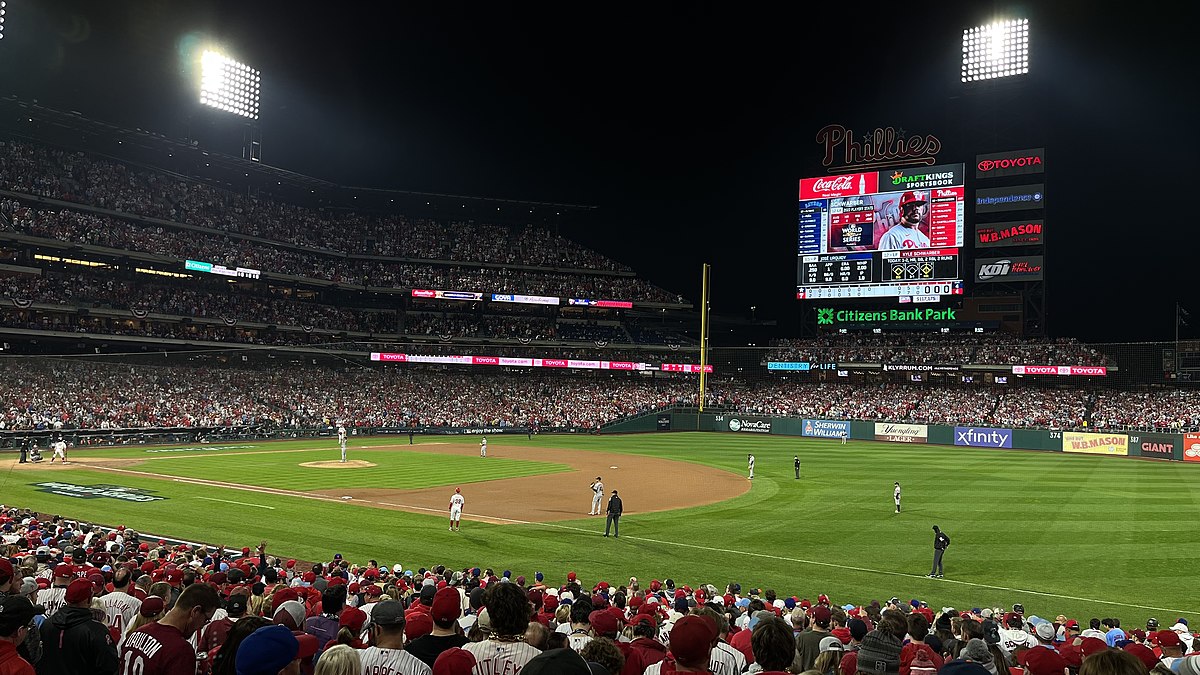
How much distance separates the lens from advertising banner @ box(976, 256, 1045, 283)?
219ft

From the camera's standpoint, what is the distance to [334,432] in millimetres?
60812

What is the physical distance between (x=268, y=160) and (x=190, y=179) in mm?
6878

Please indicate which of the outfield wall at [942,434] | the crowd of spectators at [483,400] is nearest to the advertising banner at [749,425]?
the outfield wall at [942,434]

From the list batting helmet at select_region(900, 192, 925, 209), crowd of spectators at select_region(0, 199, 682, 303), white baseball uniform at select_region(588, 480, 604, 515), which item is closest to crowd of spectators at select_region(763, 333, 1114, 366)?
batting helmet at select_region(900, 192, 925, 209)

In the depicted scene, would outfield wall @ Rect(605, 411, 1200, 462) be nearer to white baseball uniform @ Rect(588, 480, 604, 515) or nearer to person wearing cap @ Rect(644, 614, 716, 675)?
white baseball uniform @ Rect(588, 480, 604, 515)

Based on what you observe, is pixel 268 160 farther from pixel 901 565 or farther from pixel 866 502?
pixel 901 565

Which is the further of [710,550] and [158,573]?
[710,550]

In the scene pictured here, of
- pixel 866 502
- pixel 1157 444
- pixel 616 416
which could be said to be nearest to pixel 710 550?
pixel 866 502


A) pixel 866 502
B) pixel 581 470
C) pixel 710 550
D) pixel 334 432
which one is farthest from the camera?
pixel 334 432

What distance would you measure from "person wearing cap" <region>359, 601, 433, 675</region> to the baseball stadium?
17 millimetres

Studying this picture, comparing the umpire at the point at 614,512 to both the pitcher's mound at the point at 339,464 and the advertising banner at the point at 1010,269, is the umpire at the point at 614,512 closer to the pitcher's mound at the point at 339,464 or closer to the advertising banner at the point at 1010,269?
the pitcher's mound at the point at 339,464

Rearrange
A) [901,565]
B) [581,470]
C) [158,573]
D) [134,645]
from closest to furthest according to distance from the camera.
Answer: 1. [134,645]
2. [158,573]
3. [901,565]
4. [581,470]

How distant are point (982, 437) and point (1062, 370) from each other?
12888mm

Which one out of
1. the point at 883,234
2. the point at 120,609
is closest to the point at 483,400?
the point at 883,234
